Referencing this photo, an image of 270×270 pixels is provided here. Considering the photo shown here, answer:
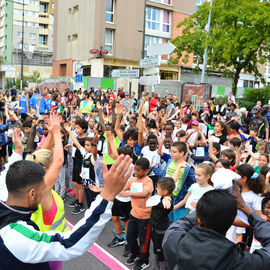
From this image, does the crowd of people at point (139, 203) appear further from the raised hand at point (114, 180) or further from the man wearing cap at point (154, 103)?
the man wearing cap at point (154, 103)

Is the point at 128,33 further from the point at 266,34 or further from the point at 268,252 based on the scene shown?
the point at 268,252

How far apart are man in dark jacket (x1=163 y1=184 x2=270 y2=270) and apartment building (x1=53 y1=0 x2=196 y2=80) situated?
29236 mm

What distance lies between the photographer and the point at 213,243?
1785 mm

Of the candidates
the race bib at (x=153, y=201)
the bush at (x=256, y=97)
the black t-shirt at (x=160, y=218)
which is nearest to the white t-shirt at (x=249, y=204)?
the black t-shirt at (x=160, y=218)

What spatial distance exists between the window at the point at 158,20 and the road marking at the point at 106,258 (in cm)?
3129

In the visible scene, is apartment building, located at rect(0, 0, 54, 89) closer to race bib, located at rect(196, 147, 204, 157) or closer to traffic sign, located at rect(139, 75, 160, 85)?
traffic sign, located at rect(139, 75, 160, 85)

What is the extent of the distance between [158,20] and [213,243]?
3452cm

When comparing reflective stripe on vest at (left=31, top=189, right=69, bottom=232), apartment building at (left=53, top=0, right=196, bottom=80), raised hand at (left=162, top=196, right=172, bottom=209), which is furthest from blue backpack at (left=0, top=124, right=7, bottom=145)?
apartment building at (left=53, top=0, right=196, bottom=80)

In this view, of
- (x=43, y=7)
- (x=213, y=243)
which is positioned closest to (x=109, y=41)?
(x=213, y=243)

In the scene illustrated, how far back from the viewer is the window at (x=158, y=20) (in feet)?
109

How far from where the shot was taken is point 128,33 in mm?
32406

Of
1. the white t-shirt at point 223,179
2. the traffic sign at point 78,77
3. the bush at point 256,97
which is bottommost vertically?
the white t-shirt at point 223,179

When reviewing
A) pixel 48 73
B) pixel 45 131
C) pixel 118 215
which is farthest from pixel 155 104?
pixel 48 73

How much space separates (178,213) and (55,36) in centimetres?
3703
